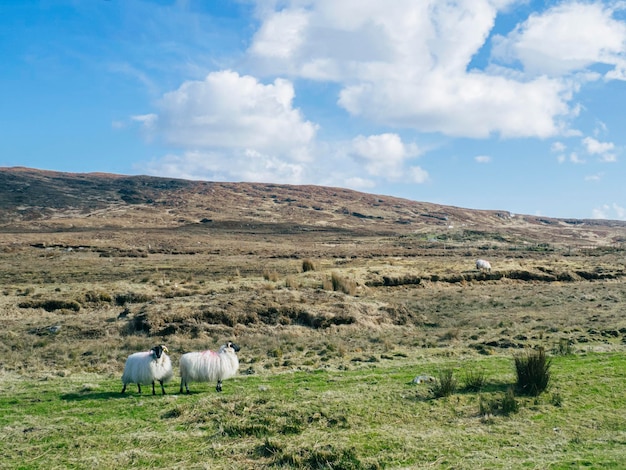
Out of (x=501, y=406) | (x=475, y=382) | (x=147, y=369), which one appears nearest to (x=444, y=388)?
(x=475, y=382)

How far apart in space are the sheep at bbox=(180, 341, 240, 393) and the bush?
8058 millimetres

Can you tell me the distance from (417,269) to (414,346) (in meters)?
25.2

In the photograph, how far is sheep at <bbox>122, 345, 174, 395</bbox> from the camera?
41.7 ft

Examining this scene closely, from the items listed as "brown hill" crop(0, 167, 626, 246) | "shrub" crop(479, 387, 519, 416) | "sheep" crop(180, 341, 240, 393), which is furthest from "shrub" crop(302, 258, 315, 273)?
"brown hill" crop(0, 167, 626, 246)

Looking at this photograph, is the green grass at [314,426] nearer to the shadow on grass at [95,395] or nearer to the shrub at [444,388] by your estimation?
the shadow on grass at [95,395]

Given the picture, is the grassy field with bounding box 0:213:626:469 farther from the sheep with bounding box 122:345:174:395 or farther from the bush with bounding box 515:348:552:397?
the sheep with bounding box 122:345:174:395

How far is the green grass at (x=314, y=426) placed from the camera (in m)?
8.46

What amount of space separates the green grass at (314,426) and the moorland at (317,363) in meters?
0.05

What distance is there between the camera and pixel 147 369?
12.7 m

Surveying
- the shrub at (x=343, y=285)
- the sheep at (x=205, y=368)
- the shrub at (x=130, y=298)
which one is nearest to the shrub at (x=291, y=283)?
the shrub at (x=343, y=285)

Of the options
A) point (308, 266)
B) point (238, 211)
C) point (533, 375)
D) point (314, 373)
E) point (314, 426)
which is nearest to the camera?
point (314, 426)

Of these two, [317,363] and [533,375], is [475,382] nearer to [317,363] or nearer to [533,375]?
[533,375]

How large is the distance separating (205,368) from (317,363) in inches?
208

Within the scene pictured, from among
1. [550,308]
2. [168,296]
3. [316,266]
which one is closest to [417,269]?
[316,266]
